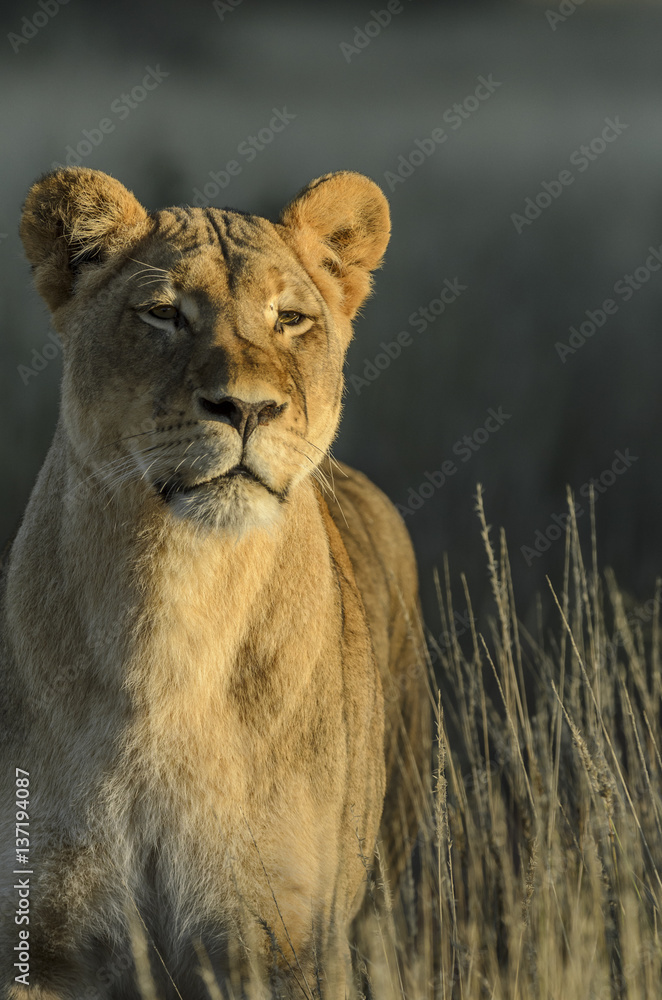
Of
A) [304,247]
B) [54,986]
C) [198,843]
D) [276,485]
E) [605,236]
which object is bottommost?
[54,986]

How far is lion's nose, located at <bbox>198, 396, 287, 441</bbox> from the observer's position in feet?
7.43

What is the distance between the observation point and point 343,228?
10.7 feet

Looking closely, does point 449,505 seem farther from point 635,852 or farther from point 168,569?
point 168,569

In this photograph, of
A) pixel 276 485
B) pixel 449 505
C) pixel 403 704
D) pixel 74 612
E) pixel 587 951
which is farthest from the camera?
pixel 449 505

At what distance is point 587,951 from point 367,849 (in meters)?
0.68

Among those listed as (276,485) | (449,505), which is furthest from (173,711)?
(449,505)

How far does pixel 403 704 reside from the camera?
15.2 feet

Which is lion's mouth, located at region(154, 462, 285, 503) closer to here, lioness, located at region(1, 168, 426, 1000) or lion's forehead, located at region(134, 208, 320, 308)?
lioness, located at region(1, 168, 426, 1000)
